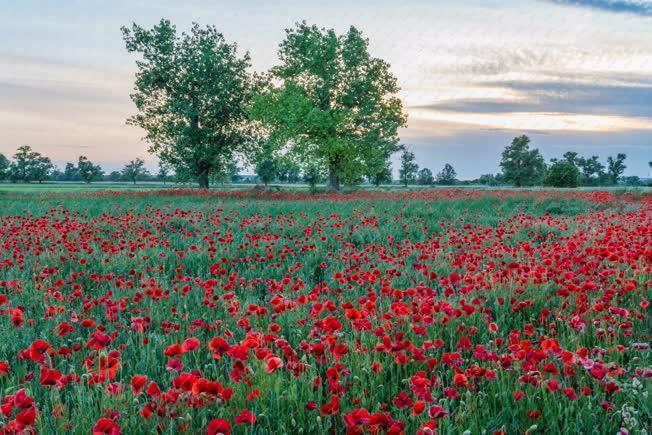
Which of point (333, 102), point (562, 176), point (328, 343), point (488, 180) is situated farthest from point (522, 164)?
point (328, 343)

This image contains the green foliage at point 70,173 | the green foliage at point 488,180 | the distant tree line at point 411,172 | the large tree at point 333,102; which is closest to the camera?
the large tree at point 333,102

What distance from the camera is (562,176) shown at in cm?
8425

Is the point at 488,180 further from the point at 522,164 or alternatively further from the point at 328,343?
the point at 328,343

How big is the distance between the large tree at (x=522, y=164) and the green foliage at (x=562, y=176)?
24.4 ft

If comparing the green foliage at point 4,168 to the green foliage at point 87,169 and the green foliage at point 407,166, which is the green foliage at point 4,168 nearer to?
the green foliage at point 87,169

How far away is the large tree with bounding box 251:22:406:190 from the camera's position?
31.9m

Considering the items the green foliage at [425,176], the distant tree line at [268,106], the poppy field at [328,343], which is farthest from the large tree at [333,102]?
the green foliage at [425,176]

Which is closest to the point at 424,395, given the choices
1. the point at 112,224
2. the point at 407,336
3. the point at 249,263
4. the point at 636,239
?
the point at 407,336

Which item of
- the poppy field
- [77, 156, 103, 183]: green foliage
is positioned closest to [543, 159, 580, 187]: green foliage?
the poppy field

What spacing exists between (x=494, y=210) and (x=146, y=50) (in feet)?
92.7

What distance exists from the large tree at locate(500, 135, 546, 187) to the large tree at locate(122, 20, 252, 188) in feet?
237

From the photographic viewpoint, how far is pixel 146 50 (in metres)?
35.2

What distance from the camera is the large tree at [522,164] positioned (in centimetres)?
9486

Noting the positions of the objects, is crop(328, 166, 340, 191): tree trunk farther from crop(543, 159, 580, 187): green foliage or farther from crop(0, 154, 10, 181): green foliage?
crop(0, 154, 10, 181): green foliage
